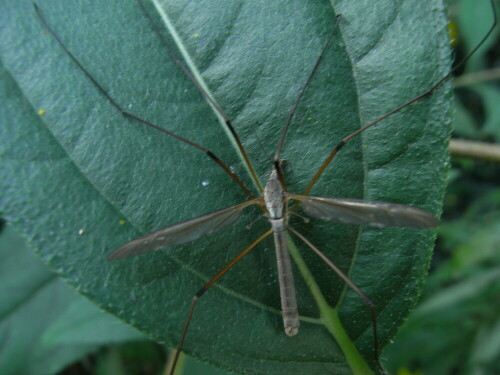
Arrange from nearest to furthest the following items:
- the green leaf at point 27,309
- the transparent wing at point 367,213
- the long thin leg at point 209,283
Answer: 1. the transparent wing at point 367,213
2. the long thin leg at point 209,283
3. the green leaf at point 27,309

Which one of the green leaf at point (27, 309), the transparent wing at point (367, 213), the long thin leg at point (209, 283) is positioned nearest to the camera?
the transparent wing at point (367, 213)

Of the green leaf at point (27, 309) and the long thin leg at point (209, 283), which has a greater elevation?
the long thin leg at point (209, 283)

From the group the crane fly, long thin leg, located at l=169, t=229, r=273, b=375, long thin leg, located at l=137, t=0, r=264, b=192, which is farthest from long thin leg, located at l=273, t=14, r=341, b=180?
long thin leg, located at l=169, t=229, r=273, b=375

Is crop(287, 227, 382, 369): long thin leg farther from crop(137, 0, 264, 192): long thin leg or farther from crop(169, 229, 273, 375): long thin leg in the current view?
crop(137, 0, 264, 192): long thin leg

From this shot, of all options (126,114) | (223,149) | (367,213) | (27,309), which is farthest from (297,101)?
(27,309)

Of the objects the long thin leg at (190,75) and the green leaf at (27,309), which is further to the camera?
the green leaf at (27,309)

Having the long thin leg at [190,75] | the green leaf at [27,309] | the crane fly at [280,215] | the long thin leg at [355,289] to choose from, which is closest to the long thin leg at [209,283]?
the crane fly at [280,215]

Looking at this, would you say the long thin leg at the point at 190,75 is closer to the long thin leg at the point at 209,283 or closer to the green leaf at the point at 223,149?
the green leaf at the point at 223,149

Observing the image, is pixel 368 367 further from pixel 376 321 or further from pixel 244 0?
pixel 244 0
